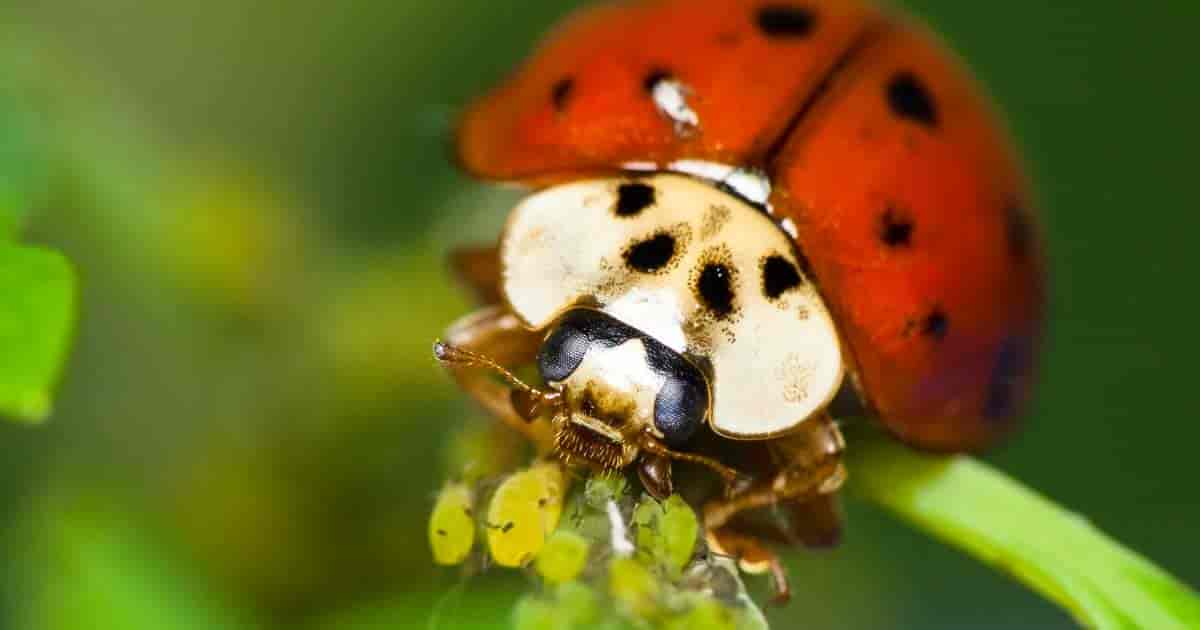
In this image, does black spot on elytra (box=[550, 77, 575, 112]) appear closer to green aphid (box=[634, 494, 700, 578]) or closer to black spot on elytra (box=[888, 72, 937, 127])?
black spot on elytra (box=[888, 72, 937, 127])

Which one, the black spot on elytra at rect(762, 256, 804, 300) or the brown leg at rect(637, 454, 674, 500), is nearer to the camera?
the brown leg at rect(637, 454, 674, 500)

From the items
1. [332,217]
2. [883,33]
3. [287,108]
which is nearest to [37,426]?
[332,217]

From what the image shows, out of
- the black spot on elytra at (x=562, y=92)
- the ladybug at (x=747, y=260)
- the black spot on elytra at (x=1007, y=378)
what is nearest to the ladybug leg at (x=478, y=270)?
the ladybug at (x=747, y=260)

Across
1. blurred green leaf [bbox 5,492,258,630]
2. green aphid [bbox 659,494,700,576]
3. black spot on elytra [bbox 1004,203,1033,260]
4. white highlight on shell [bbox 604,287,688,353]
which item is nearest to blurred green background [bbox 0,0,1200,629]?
blurred green leaf [bbox 5,492,258,630]

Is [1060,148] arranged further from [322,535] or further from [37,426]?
[37,426]

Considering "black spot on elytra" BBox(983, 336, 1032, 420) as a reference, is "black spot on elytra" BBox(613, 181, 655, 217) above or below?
above

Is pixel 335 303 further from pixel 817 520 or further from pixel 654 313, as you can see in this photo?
pixel 817 520

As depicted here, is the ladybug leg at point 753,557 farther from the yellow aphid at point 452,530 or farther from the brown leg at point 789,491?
the yellow aphid at point 452,530

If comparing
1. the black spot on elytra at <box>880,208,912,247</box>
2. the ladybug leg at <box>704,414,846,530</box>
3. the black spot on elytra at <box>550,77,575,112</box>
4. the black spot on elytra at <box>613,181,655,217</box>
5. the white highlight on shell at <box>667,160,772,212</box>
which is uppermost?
the black spot on elytra at <box>550,77,575,112</box>
